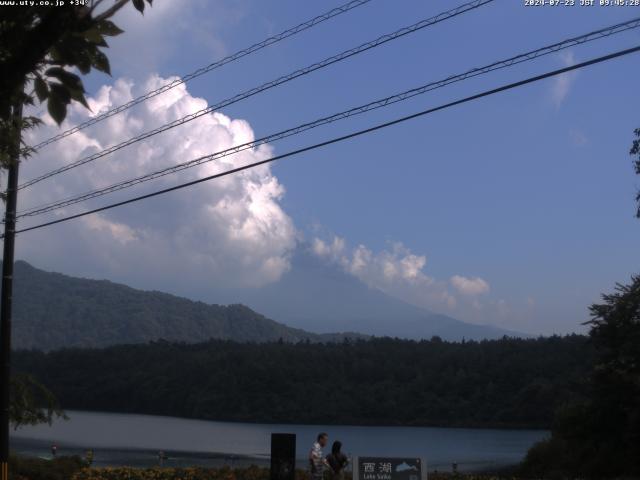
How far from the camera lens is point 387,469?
47.6 feet

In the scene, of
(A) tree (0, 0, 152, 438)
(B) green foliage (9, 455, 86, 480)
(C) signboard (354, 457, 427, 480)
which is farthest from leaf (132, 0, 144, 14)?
(B) green foliage (9, 455, 86, 480)

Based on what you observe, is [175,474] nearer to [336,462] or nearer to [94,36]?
[336,462]

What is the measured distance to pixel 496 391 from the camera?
8188 centimetres

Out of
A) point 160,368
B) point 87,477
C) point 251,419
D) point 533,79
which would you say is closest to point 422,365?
point 251,419

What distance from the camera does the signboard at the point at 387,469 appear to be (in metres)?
14.5

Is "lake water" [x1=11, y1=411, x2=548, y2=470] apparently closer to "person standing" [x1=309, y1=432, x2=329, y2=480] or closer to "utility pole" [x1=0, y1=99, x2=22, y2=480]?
"utility pole" [x1=0, y1=99, x2=22, y2=480]

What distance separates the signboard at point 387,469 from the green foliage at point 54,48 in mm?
10895

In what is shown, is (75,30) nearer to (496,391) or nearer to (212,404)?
(496,391)

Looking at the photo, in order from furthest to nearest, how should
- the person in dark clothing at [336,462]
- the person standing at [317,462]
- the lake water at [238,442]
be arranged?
the lake water at [238,442] < the person in dark clothing at [336,462] < the person standing at [317,462]

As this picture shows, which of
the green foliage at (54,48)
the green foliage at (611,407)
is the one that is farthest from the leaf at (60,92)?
the green foliage at (611,407)

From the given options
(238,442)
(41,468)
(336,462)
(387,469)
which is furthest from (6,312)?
(238,442)

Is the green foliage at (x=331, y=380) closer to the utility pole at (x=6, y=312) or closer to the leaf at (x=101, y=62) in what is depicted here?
the utility pole at (x=6, y=312)

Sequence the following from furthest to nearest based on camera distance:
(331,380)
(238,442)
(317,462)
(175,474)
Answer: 1. (331,380)
2. (238,442)
3. (175,474)
4. (317,462)

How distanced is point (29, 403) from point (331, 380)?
271ft
